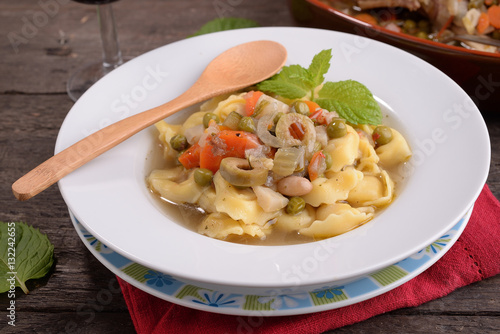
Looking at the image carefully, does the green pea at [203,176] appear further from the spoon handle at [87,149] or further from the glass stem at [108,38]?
the glass stem at [108,38]

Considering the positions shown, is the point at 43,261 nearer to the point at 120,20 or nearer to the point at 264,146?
the point at 264,146

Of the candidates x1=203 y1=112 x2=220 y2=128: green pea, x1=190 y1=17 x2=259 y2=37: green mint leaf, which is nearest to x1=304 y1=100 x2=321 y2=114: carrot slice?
x1=203 y1=112 x2=220 y2=128: green pea

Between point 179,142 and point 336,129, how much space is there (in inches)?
40.5

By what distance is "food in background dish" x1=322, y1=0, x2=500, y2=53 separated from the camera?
463 cm

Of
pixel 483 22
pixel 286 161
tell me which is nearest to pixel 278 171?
pixel 286 161

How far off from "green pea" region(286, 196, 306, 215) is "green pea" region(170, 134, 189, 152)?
884mm

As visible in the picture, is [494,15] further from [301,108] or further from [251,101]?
[251,101]

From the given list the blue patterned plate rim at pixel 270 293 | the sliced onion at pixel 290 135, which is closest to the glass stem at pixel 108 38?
the sliced onion at pixel 290 135

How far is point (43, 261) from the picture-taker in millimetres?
3107

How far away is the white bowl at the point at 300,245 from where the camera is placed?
2.43 m

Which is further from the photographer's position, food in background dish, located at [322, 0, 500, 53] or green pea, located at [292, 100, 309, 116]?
food in background dish, located at [322, 0, 500, 53]

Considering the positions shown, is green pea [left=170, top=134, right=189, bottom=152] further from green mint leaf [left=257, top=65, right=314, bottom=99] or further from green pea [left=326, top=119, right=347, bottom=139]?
green pea [left=326, top=119, right=347, bottom=139]

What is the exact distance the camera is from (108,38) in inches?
200

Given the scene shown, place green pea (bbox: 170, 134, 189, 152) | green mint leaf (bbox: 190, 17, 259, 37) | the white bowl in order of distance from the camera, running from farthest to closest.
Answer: green mint leaf (bbox: 190, 17, 259, 37) < green pea (bbox: 170, 134, 189, 152) < the white bowl
